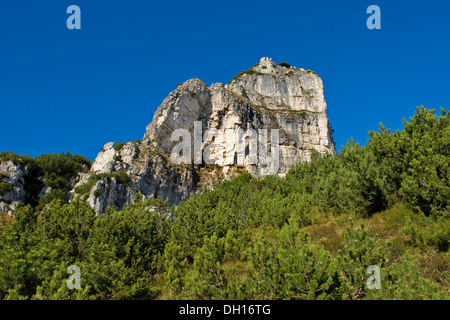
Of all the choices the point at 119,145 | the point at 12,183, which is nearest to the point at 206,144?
the point at 119,145

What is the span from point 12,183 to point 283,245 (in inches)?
1621

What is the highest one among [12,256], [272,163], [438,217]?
[272,163]

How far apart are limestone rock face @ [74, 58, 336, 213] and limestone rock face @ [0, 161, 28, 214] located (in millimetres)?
7759

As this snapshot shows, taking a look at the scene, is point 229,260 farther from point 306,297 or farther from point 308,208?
point 308,208

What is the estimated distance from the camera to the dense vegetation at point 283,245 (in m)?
5.32

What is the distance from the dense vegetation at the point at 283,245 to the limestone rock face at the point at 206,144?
2847 centimetres

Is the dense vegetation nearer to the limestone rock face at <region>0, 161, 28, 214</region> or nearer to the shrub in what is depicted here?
the limestone rock face at <region>0, 161, 28, 214</region>

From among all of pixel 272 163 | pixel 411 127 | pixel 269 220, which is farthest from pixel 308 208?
pixel 272 163

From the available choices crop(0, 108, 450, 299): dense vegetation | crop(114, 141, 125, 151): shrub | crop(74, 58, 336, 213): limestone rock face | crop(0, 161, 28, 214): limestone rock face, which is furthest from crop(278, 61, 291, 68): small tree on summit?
crop(0, 108, 450, 299): dense vegetation

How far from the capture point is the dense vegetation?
17.5 feet

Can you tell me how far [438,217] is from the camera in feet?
25.8

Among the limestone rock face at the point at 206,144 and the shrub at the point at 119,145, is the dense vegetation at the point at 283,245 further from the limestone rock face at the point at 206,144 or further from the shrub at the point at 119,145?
the shrub at the point at 119,145

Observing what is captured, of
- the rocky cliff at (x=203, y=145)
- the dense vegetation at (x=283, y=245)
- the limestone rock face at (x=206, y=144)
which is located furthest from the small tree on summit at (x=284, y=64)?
the dense vegetation at (x=283, y=245)

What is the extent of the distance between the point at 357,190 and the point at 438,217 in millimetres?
3119
